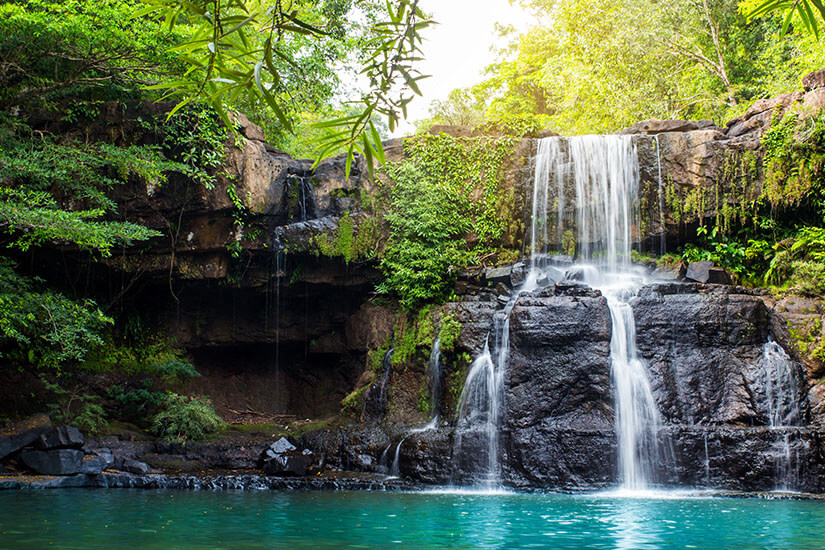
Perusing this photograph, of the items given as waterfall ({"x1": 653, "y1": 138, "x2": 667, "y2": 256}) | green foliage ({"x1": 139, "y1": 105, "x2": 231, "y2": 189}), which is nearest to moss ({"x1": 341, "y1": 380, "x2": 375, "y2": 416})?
green foliage ({"x1": 139, "y1": 105, "x2": 231, "y2": 189})

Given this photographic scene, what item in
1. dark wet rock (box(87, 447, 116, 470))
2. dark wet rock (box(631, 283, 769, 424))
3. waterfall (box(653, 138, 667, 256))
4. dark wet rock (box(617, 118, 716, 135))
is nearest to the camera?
dark wet rock (box(87, 447, 116, 470))

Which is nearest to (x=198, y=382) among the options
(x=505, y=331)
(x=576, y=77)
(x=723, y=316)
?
(x=505, y=331)

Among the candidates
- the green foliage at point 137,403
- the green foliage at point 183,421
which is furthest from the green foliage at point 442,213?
the green foliage at point 137,403

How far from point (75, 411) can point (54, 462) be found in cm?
250

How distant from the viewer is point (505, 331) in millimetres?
10914

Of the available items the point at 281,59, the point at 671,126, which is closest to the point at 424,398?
the point at 671,126

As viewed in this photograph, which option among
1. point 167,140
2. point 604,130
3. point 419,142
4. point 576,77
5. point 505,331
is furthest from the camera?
point 604,130

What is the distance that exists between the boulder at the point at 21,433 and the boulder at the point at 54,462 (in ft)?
0.65

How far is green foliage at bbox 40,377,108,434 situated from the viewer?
34.9 feet

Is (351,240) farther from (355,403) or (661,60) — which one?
(661,60)

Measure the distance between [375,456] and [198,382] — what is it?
6.16m

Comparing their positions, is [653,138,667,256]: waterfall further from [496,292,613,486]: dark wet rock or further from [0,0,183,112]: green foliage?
[0,0,183,112]: green foliage

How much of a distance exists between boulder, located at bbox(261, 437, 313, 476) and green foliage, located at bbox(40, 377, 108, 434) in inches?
127

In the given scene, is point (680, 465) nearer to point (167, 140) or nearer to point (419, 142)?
point (419, 142)
